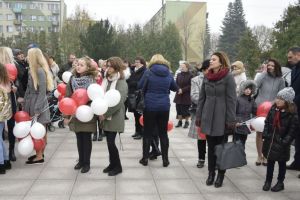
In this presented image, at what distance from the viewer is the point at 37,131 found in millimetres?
6207

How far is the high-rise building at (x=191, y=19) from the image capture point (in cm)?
6938

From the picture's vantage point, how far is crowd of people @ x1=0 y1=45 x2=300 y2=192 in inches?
216

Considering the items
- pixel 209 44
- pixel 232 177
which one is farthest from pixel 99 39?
pixel 209 44

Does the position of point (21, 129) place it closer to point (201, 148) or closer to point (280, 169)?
point (201, 148)

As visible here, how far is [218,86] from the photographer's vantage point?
5.50 meters

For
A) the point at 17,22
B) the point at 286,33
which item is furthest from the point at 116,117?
the point at 17,22

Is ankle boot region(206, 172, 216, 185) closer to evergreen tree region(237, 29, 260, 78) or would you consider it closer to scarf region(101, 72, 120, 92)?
scarf region(101, 72, 120, 92)

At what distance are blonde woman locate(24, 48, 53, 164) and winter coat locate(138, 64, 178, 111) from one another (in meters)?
1.65

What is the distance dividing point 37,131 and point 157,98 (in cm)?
202

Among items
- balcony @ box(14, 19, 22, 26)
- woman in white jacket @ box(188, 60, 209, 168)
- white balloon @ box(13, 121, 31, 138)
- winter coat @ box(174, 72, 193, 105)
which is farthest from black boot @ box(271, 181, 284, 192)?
balcony @ box(14, 19, 22, 26)

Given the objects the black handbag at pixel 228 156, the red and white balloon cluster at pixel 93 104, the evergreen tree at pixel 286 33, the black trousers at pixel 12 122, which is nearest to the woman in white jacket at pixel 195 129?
the black handbag at pixel 228 156

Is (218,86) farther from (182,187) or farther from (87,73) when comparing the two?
(87,73)

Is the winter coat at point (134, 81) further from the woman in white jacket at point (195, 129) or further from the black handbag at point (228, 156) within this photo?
the black handbag at point (228, 156)

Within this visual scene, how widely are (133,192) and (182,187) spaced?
2.48 ft
